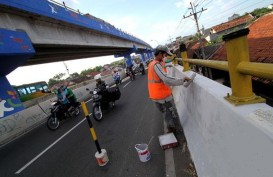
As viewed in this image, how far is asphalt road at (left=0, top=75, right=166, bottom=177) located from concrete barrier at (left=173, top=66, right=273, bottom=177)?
1532mm

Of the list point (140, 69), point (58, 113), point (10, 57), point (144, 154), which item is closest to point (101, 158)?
point (144, 154)

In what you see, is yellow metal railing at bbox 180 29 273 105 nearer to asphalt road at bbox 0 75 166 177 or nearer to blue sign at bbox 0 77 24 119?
asphalt road at bbox 0 75 166 177

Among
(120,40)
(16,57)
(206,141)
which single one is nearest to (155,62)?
(206,141)

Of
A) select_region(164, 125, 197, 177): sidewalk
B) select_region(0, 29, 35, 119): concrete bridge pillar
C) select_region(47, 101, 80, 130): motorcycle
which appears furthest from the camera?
select_region(0, 29, 35, 119): concrete bridge pillar

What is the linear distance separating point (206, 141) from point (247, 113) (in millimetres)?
1132

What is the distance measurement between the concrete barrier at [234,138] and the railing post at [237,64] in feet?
0.29

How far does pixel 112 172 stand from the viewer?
420cm

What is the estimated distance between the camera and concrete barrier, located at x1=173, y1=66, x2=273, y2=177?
137cm

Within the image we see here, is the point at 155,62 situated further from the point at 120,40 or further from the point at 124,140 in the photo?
the point at 120,40

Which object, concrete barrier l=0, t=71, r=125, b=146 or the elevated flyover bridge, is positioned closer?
the elevated flyover bridge

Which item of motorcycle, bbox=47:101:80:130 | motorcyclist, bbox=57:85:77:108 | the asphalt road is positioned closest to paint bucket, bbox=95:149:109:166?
the asphalt road

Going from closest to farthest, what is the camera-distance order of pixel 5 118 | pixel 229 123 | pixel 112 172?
pixel 229 123 < pixel 112 172 < pixel 5 118

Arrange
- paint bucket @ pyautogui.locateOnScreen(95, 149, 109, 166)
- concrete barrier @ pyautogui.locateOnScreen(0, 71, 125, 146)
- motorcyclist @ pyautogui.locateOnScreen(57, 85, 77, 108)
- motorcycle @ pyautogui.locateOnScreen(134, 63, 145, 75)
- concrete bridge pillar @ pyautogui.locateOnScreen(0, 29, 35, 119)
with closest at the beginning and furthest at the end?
paint bucket @ pyautogui.locateOnScreen(95, 149, 109, 166) → concrete bridge pillar @ pyautogui.locateOnScreen(0, 29, 35, 119) → concrete barrier @ pyautogui.locateOnScreen(0, 71, 125, 146) → motorcyclist @ pyautogui.locateOnScreen(57, 85, 77, 108) → motorcycle @ pyautogui.locateOnScreen(134, 63, 145, 75)

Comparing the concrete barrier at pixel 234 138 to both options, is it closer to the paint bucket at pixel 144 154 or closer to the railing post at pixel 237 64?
the railing post at pixel 237 64
